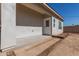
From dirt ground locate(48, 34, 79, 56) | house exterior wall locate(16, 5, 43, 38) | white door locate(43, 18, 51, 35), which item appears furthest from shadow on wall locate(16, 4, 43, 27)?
dirt ground locate(48, 34, 79, 56)

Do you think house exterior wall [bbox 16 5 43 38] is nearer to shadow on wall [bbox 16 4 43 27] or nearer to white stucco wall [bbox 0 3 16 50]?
shadow on wall [bbox 16 4 43 27]

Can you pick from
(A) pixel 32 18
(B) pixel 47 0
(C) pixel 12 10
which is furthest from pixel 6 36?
(A) pixel 32 18

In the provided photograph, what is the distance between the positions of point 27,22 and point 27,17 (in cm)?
37

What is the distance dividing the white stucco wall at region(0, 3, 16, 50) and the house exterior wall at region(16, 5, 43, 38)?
2945 millimetres

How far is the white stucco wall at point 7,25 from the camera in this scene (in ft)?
10.9

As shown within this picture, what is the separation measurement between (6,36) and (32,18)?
521cm

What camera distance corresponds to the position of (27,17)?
781cm

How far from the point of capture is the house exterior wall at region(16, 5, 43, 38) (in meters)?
6.86

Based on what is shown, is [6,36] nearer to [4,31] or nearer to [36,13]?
[4,31]

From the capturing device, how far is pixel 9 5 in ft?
11.7

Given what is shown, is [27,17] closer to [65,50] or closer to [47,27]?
[47,27]

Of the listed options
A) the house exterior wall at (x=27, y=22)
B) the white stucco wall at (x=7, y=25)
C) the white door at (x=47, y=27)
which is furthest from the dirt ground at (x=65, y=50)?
the white door at (x=47, y=27)

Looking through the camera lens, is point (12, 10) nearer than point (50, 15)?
Yes

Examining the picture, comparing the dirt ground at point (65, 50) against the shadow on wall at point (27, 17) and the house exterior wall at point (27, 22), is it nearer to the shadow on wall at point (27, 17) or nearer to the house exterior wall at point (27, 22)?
the house exterior wall at point (27, 22)
